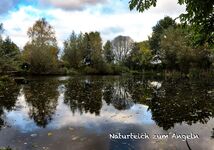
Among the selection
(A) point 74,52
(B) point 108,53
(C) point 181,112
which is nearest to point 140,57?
(B) point 108,53

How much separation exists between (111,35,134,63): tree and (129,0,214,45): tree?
84483 millimetres

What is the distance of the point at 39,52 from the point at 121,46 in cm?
4235

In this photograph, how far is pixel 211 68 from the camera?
146ft

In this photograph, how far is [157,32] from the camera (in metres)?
78.4

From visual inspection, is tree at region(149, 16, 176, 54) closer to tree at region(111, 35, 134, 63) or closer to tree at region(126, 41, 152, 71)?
tree at region(126, 41, 152, 71)

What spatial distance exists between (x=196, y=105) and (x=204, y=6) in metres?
10.5

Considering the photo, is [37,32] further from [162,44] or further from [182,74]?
[182,74]

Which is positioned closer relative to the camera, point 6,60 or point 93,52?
point 6,60

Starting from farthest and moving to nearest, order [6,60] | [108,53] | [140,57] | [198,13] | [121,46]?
[121,46] → [108,53] → [140,57] → [6,60] → [198,13]

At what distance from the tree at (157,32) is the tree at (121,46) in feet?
36.6

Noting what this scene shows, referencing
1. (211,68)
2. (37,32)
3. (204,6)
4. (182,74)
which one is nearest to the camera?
(204,6)

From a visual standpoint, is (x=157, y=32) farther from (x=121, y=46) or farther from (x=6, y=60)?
(x=6, y=60)

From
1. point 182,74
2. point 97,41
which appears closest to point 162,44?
point 182,74

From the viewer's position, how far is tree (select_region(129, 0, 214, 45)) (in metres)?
4.38
